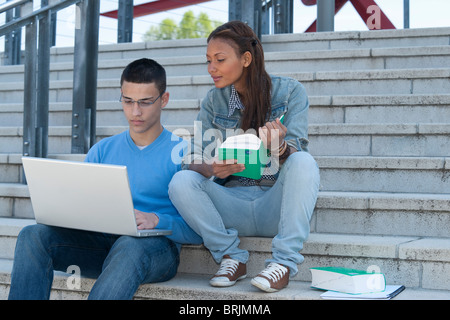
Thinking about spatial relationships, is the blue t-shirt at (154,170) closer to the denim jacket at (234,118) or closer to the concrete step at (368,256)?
the denim jacket at (234,118)

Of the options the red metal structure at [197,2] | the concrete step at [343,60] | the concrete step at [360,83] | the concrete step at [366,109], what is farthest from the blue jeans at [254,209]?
the red metal structure at [197,2]

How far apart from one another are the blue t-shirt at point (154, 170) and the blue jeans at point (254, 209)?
0.07m

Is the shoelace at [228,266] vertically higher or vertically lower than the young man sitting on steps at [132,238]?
lower

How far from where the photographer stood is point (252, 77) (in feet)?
7.72

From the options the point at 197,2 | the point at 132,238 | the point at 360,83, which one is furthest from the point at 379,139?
the point at 197,2

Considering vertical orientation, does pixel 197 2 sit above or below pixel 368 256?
above

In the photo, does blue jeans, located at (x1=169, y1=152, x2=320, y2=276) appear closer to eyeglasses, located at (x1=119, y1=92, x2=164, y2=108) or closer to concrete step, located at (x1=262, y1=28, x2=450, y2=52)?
eyeglasses, located at (x1=119, y1=92, x2=164, y2=108)

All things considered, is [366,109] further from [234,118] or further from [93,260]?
[93,260]

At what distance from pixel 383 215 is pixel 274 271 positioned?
0.69 m

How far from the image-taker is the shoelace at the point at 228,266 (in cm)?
216

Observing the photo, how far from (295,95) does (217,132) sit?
33 centimetres

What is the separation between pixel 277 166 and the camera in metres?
2.20

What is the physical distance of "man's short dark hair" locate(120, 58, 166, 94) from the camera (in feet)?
7.51

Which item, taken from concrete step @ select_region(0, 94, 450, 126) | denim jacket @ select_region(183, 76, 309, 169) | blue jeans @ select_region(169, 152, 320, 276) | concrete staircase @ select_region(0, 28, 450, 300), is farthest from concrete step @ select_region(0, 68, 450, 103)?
blue jeans @ select_region(169, 152, 320, 276)
